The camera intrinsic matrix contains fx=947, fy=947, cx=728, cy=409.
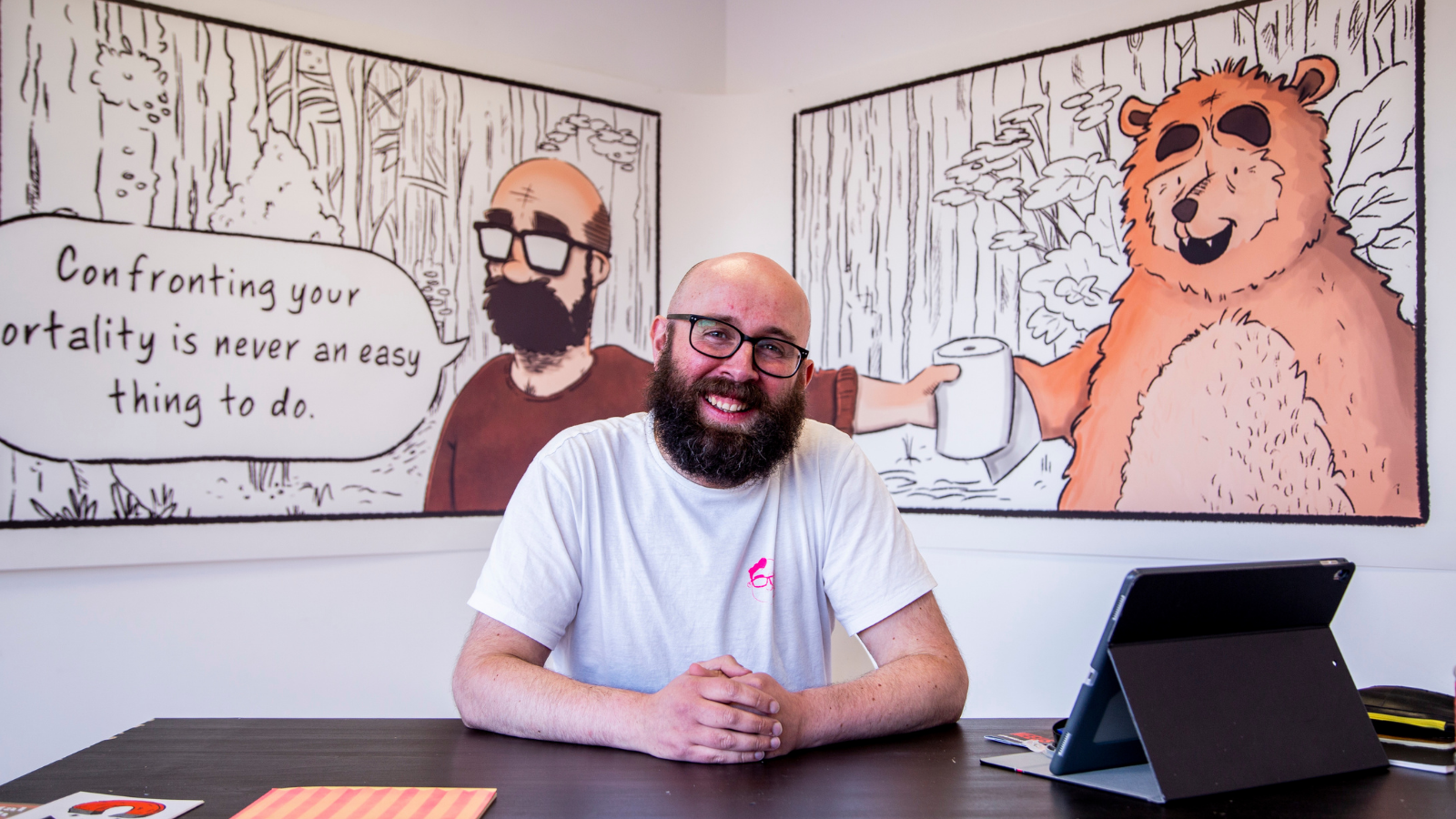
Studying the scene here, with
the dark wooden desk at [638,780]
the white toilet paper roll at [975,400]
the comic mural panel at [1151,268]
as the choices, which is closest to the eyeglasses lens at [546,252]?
the comic mural panel at [1151,268]

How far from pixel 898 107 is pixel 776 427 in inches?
57.1

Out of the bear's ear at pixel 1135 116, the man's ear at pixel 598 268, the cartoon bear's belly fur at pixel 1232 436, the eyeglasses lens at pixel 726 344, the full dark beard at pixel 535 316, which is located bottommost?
the cartoon bear's belly fur at pixel 1232 436

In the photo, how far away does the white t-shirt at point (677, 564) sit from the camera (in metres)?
1.54

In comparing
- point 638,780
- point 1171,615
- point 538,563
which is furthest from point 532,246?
point 1171,615

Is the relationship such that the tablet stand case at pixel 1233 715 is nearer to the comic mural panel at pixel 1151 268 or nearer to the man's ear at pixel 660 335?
the man's ear at pixel 660 335

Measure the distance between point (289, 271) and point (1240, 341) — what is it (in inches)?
90.0

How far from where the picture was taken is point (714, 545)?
1.62 metres

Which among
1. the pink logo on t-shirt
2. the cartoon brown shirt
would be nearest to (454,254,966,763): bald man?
the pink logo on t-shirt

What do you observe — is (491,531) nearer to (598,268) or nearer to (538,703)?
(598,268)

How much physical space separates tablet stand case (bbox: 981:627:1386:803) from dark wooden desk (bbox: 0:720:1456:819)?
0.02 metres

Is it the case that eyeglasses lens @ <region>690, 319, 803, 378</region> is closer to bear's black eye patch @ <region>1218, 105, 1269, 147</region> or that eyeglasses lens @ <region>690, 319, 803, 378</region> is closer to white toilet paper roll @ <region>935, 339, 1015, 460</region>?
white toilet paper roll @ <region>935, 339, 1015, 460</region>

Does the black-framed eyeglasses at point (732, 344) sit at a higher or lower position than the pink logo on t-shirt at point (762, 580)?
higher

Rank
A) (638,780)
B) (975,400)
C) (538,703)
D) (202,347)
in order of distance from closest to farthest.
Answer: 1. (638,780)
2. (538,703)
3. (202,347)
4. (975,400)

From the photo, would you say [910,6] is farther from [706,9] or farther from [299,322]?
[299,322]
